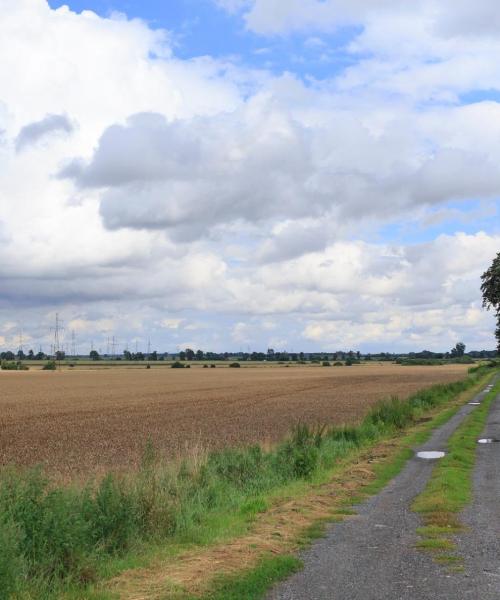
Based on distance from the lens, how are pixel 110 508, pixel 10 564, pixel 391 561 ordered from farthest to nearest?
1. pixel 110 508
2. pixel 391 561
3. pixel 10 564

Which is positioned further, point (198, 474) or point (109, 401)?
point (109, 401)

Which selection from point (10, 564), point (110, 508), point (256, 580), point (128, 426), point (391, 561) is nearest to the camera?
point (10, 564)

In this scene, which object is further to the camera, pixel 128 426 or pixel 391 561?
pixel 128 426

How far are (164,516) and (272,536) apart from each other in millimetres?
2058

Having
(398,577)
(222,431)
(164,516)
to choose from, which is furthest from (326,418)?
(398,577)

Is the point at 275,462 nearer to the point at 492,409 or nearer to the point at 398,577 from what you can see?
the point at 398,577

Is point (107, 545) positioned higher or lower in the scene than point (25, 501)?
lower

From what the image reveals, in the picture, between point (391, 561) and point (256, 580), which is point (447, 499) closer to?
point (391, 561)

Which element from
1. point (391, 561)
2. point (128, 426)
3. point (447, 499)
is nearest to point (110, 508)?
point (391, 561)

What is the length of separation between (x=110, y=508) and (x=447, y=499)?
6.85 metres

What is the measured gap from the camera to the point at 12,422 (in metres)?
42.5

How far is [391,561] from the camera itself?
33.1 ft

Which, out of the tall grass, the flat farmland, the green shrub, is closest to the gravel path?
the tall grass

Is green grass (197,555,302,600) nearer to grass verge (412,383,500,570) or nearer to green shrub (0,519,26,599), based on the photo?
grass verge (412,383,500,570)
